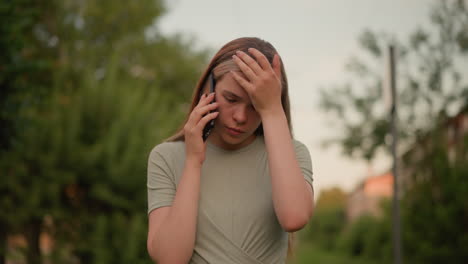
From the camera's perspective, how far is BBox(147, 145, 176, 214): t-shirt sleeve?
2.10 meters

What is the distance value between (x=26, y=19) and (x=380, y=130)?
21.2 metres

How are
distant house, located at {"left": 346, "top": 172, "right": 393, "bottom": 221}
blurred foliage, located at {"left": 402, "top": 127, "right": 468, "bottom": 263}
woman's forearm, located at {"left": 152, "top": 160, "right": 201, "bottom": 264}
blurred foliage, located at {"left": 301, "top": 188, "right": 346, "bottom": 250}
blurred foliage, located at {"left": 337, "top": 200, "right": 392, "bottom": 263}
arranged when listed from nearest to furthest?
woman's forearm, located at {"left": 152, "top": 160, "right": 201, "bottom": 264} < blurred foliage, located at {"left": 402, "top": 127, "right": 468, "bottom": 263} < blurred foliage, located at {"left": 337, "top": 200, "right": 392, "bottom": 263} < blurred foliage, located at {"left": 301, "top": 188, "right": 346, "bottom": 250} < distant house, located at {"left": 346, "top": 172, "right": 393, "bottom": 221}

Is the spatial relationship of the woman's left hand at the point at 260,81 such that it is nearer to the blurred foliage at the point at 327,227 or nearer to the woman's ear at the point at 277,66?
the woman's ear at the point at 277,66

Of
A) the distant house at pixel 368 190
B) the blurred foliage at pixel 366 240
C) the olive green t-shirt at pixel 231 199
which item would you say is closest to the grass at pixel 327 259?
the blurred foliage at pixel 366 240

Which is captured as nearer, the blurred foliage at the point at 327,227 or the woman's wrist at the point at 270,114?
the woman's wrist at the point at 270,114

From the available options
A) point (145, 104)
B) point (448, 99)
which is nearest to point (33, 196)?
point (145, 104)

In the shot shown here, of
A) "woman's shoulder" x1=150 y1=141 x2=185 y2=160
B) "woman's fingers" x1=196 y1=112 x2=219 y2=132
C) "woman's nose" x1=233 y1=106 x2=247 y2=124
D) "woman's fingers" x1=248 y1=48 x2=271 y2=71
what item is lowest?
"woman's shoulder" x1=150 y1=141 x2=185 y2=160

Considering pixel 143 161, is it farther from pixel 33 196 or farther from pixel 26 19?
pixel 26 19

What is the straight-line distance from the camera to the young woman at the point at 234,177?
6.46 ft

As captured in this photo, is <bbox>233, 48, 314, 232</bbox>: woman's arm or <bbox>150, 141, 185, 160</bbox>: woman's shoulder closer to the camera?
<bbox>233, 48, 314, 232</bbox>: woman's arm

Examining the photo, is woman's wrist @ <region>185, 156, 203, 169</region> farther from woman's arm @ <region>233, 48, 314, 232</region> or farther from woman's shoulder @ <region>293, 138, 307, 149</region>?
woman's shoulder @ <region>293, 138, 307, 149</region>

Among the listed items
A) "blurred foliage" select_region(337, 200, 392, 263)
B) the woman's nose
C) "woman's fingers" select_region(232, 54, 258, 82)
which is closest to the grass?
"blurred foliage" select_region(337, 200, 392, 263)

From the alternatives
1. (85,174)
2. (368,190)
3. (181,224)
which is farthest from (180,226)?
A: (368,190)

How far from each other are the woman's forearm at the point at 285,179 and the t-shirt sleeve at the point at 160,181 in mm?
384
